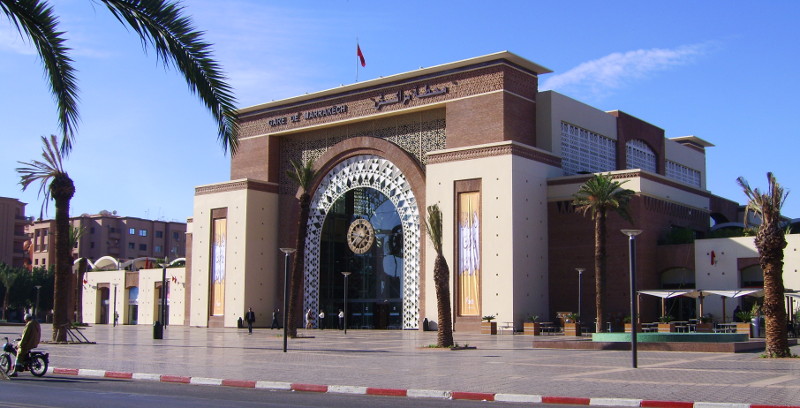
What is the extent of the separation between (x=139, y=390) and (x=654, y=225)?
117ft

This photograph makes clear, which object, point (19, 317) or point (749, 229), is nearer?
point (749, 229)

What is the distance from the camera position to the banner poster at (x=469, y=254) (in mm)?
44344

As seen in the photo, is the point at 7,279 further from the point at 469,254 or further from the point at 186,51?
the point at 186,51

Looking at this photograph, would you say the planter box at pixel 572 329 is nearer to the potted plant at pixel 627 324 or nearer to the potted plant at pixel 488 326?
the potted plant at pixel 627 324

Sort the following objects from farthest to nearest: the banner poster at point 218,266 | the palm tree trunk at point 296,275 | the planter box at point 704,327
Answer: the banner poster at point 218,266 → the planter box at point 704,327 → the palm tree trunk at point 296,275

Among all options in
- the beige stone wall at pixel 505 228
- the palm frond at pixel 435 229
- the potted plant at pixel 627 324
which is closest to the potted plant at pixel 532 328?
the beige stone wall at pixel 505 228

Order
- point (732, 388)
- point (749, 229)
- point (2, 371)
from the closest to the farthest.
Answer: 1. point (732, 388)
2. point (2, 371)
3. point (749, 229)

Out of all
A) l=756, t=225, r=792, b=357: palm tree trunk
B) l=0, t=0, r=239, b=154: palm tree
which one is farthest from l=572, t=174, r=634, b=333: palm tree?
l=0, t=0, r=239, b=154: palm tree

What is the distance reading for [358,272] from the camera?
5309cm

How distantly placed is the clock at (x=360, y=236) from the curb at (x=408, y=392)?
32578mm

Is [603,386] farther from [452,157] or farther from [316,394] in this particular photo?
[452,157]

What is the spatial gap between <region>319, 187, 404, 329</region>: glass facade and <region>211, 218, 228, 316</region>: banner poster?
705 cm

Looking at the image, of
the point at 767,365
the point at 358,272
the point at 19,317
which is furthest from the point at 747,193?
the point at 19,317

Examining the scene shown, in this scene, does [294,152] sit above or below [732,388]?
above
